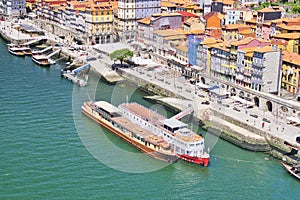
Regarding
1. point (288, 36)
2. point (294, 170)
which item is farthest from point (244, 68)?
point (294, 170)

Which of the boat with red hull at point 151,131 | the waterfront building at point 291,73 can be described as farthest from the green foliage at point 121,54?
the waterfront building at point 291,73

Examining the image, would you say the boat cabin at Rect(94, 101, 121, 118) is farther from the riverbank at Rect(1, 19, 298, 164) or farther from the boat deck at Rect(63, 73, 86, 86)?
the boat deck at Rect(63, 73, 86, 86)

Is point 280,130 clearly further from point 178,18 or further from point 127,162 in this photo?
point 178,18

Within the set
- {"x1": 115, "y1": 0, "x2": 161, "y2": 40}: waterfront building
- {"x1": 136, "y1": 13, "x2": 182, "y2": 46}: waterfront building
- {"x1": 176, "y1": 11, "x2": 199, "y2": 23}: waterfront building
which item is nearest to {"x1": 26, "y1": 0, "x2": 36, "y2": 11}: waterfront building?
{"x1": 115, "y1": 0, "x2": 161, "y2": 40}: waterfront building

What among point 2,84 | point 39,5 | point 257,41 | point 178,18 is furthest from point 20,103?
point 39,5

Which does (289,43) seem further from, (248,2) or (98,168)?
(248,2)

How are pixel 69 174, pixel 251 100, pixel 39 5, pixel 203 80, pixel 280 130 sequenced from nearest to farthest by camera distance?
pixel 69 174 < pixel 280 130 < pixel 251 100 < pixel 203 80 < pixel 39 5
